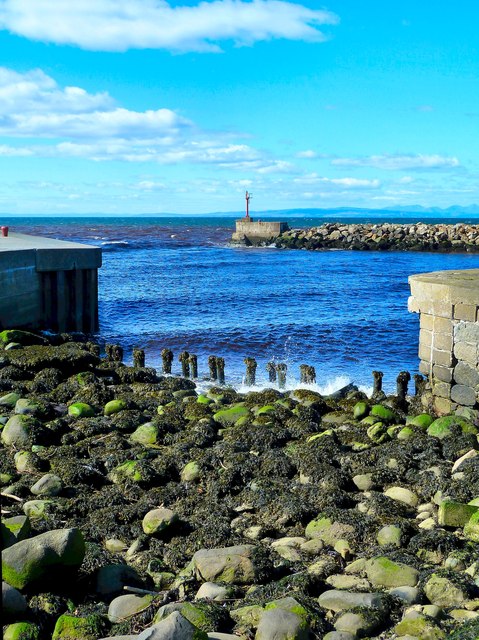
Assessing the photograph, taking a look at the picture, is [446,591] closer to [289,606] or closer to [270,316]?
[289,606]

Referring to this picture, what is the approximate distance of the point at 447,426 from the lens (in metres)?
8.59

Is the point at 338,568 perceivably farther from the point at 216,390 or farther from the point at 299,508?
the point at 216,390

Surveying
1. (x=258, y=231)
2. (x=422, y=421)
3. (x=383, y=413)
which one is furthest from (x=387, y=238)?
(x=422, y=421)

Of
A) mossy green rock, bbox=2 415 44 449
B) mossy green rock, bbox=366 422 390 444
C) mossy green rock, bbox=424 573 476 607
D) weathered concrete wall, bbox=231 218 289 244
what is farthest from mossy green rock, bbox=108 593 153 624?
weathered concrete wall, bbox=231 218 289 244

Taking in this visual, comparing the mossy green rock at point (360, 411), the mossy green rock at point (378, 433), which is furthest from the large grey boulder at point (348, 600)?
the mossy green rock at point (360, 411)

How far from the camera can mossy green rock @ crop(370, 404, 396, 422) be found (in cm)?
958

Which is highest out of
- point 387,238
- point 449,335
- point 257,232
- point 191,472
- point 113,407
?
point 257,232

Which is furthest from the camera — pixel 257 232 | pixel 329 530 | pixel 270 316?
pixel 257 232

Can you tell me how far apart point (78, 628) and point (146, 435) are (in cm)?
431

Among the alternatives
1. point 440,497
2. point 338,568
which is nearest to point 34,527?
point 338,568

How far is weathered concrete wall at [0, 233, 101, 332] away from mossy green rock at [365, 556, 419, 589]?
12.1 metres

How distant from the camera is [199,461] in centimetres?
743

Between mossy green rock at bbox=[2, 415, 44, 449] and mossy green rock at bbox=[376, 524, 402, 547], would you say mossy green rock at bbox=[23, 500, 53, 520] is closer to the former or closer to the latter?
mossy green rock at bbox=[2, 415, 44, 449]

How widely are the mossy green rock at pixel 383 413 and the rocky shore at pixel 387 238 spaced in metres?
50.1
